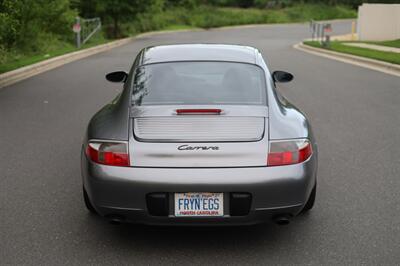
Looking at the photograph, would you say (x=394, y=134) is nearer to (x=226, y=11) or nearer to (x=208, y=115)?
(x=208, y=115)

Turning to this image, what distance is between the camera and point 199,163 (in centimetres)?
414

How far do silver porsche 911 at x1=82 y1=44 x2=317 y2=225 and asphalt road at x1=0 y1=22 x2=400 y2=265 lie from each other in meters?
0.29

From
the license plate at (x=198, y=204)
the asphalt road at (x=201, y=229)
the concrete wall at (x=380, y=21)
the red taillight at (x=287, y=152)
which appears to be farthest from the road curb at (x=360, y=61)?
→ the license plate at (x=198, y=204)

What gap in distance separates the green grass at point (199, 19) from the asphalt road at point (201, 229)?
10430 mm

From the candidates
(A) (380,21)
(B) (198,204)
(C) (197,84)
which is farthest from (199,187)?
(A) (380,21)

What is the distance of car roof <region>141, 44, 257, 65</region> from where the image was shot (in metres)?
5.25

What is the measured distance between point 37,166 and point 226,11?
2312 inches

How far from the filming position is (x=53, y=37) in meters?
26.8

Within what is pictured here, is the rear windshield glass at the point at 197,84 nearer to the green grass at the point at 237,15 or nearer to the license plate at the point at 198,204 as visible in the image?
the license plate at the point at 198,204

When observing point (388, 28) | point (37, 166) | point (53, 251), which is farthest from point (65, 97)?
point (388, 28)

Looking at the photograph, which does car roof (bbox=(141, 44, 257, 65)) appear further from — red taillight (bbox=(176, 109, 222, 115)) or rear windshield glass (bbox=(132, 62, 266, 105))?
red taillight (bbox=(176, 109, 222, 115))

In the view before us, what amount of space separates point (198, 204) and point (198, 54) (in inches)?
64.8

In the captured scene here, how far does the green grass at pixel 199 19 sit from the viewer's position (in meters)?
23.0

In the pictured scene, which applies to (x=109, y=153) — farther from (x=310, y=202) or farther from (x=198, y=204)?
(x=310, y=202)
